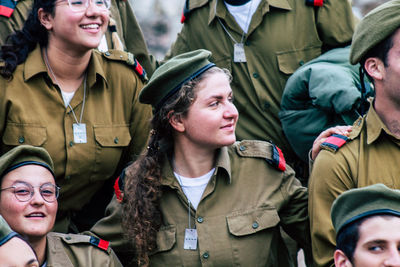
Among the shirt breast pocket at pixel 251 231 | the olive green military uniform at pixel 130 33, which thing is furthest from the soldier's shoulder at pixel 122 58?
the shirt breast pocket at pixel 251 231

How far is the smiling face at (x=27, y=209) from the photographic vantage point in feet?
15.5

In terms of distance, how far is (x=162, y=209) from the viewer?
4.91m

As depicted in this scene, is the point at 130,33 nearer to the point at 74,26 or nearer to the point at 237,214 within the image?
the point at 74,26

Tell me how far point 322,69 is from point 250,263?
4.33 ft

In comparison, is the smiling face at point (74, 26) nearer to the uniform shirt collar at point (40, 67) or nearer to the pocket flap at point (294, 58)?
the uniform shirt collar at point (40, 67)

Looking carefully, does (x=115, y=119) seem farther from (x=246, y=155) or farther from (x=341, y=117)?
(x=341, y=117)

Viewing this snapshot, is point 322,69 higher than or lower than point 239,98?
higher

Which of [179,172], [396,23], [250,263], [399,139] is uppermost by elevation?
[396,23]

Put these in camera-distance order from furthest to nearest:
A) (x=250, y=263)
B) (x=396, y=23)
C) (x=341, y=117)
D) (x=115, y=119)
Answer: (x=115, y=119) → (x=341, y=117) → (x=250, y=263) → (x=396, y=23)

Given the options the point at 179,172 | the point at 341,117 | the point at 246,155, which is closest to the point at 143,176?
the point at 179,172

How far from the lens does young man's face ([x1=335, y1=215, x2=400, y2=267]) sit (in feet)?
12.5

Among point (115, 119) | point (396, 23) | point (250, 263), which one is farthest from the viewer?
point (115, 119)

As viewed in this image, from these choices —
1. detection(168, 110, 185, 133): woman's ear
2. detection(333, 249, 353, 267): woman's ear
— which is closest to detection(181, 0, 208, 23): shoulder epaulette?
detection(168, 110, 185, 133): woman's ear

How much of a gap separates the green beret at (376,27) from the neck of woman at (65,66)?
1.89 meters
